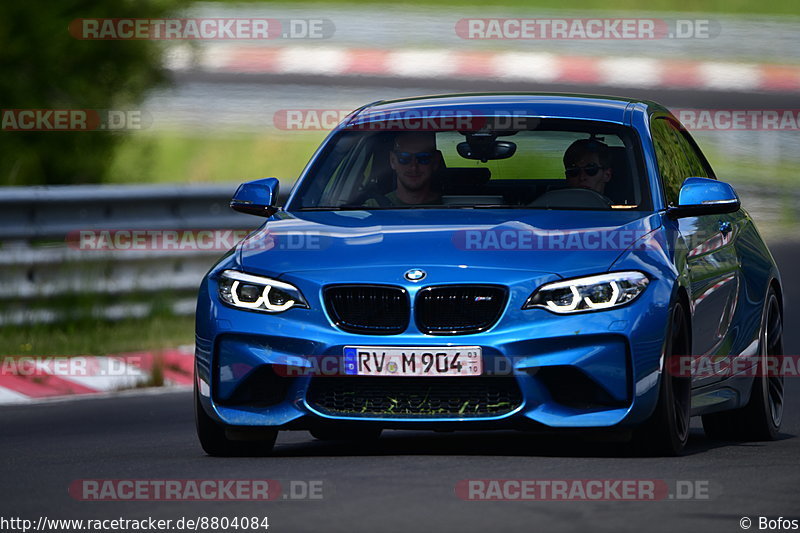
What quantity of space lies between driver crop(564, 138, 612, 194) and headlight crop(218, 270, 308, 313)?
1.69 meters

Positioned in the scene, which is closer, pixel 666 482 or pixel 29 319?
pixel 666 482

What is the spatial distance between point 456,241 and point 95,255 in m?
6.62

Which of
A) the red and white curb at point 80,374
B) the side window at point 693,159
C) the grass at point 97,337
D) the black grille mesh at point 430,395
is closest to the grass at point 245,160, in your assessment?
the grass at point 97,337

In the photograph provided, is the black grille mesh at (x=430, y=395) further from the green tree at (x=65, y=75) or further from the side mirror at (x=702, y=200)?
the green tree at (x=65, y=75)

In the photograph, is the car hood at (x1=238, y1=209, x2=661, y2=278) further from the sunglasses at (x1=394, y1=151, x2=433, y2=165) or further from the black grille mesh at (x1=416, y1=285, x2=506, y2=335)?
the sunglasses at (x1=394, y1=151, x2=433, y2=165)

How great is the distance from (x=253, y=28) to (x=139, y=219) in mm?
17126

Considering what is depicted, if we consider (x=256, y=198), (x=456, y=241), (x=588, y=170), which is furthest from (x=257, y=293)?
(x=588, y=170)

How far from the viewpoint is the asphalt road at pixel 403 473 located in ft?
22.0

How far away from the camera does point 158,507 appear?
7105 mm

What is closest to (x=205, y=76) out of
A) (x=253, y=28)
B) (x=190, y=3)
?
(x=253, y=28)

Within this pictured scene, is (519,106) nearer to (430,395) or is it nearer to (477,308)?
(477,308)

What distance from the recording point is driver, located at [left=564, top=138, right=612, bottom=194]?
9328mm

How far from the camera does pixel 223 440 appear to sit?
8.67 meters

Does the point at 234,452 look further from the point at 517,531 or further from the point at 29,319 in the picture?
the point at 29,319
